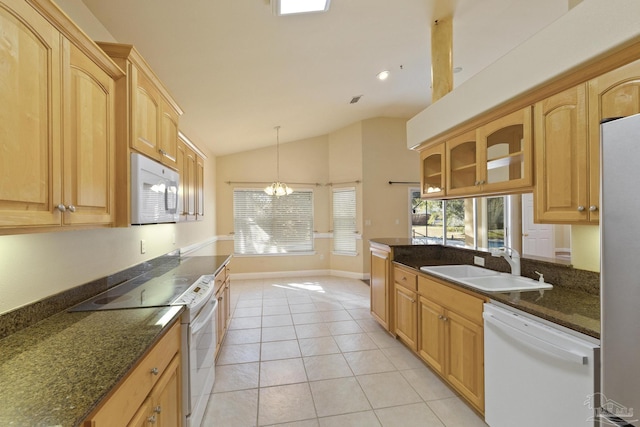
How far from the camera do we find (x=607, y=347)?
984 millimetres

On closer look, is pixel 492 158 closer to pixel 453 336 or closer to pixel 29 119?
pixel 453 336

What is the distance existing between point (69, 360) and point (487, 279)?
2.68 m

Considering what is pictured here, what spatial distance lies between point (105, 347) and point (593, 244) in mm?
2749

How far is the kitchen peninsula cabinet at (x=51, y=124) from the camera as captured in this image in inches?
36.4

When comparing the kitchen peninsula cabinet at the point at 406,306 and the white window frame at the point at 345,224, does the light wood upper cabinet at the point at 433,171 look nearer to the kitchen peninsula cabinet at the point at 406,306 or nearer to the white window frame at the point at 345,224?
the kitchen peninsula cabinet at the point at 406,306

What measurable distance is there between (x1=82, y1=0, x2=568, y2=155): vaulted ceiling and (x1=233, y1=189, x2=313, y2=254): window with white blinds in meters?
1.96

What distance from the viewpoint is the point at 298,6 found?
6.91 feet

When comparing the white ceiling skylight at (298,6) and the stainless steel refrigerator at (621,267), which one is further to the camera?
the white ceiling skylight at (298,6)

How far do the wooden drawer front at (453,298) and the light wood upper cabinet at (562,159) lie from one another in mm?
703

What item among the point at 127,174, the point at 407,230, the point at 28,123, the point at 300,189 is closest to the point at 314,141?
the point at 300,189

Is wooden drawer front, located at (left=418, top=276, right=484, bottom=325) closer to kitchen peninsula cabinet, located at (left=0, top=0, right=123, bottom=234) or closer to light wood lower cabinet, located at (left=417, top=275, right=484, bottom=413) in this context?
light wood lower cabinet, located at (left=417, top=275, right=484, bottom=413)

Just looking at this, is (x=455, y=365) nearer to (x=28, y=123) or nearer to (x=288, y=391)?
(x=288, y=391)

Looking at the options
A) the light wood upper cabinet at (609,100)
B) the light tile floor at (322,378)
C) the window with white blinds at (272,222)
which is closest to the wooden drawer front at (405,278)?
the light tile floor at (322,378)

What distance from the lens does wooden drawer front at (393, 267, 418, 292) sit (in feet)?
8.82
